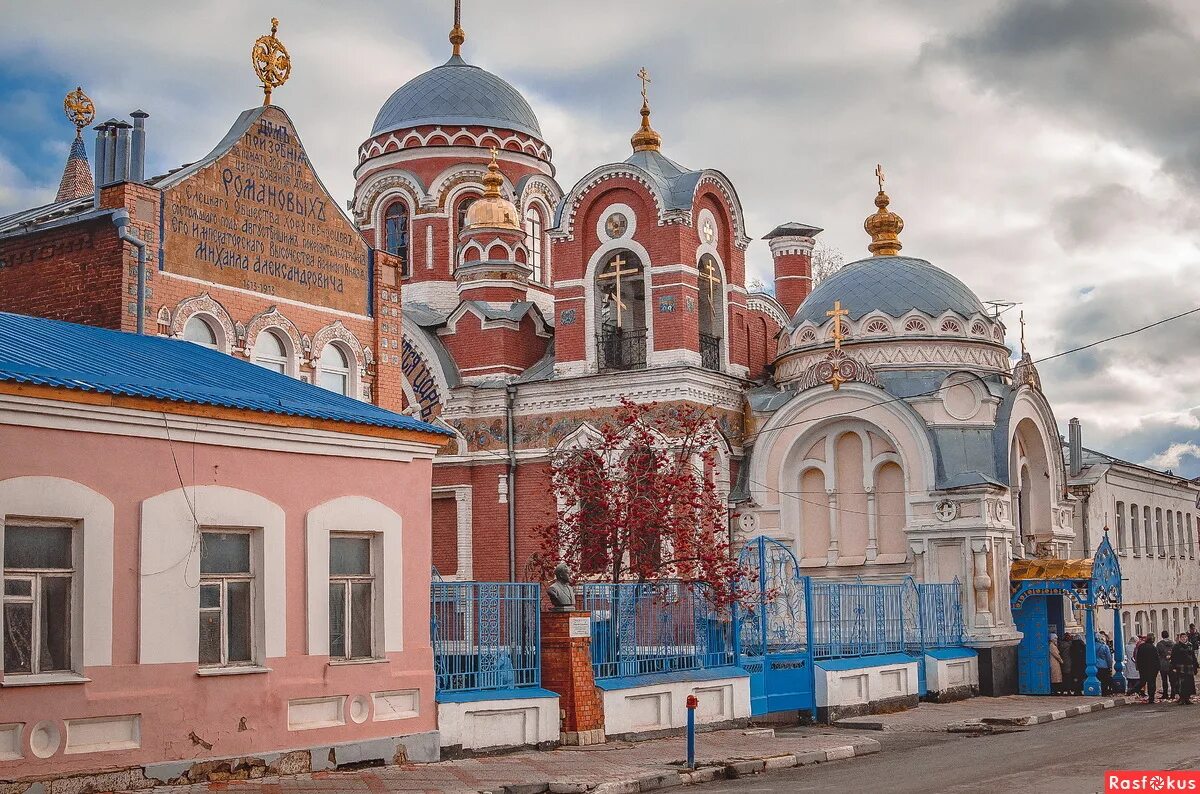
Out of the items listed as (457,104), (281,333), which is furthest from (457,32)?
(281,333)

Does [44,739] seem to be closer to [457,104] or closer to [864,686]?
[864,686]

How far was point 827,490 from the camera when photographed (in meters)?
28.1

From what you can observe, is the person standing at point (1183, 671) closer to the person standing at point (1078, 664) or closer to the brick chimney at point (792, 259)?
the person standing at point (1078, 664)

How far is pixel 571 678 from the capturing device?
53.6 feet

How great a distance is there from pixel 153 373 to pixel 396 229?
23084mm

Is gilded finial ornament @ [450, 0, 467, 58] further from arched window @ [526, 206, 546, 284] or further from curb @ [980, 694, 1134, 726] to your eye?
curb @ [980, 694, 1134, 726]

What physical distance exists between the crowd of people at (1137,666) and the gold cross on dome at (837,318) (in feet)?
22.7

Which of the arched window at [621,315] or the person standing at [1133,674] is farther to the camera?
the arched window at [621,315]

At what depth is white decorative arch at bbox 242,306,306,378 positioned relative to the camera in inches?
763

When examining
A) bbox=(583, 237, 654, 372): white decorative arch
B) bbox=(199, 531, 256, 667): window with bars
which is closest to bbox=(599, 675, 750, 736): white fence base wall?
bbox=(199, 531, 256, 667): window with bars

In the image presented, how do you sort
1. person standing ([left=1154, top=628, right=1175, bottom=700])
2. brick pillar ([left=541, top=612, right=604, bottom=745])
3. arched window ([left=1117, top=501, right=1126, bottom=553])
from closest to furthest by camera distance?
brick pillar ([left=541, top=612, right=604, bottom=745]), person standing ([left=1154, top=628, right=1175, bottom=700]), arched window ([left=1117, top=501, right=1126, bottom=553])

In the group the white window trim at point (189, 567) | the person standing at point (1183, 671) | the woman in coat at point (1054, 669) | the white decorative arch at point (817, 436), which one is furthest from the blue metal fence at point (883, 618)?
the white window trim at point (189, 567)

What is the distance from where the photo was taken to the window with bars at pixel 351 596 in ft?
46.9

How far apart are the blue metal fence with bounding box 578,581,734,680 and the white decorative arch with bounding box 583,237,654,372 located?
10697mm
